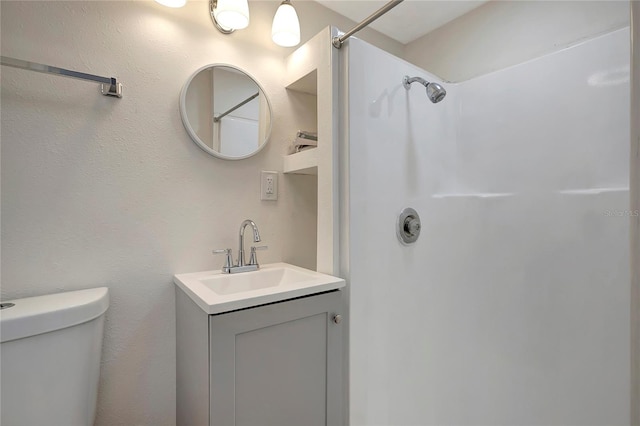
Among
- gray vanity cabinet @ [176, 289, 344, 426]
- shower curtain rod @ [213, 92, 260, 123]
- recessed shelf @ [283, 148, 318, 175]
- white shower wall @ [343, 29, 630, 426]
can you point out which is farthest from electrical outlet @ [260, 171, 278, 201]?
gray vanity cabinet @ [176, 289, 344, 426]

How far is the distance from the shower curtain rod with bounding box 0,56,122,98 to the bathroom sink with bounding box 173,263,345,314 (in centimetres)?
71

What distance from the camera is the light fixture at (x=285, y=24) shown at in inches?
53.1

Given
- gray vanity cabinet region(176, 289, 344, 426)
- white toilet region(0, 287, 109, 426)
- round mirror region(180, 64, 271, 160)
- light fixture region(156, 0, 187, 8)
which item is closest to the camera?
white toilet region(0, 287, 109, 426)

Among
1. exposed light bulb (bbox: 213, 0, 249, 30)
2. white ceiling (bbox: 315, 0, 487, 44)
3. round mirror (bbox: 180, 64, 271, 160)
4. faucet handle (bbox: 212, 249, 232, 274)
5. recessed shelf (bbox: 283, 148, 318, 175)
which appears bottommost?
faucet handle (bbox: 212, 249, 232, 274)

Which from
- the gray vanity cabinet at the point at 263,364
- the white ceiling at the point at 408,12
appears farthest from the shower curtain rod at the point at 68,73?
the white ceiling at the point at 408,12

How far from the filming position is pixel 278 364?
101 centimetres

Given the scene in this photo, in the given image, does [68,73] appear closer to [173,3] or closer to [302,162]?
[173,3]

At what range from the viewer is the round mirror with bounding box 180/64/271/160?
4.21ft

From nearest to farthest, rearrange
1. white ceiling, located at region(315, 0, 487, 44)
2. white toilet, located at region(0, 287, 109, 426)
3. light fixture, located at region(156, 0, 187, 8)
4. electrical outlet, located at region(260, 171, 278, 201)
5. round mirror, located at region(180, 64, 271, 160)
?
white toilet, located at region(0, 287, 109, 426)
light fixture, located at region(156, 0, 187, 8)
round mirror, located at region(180, 64, 271, 160)
electrical outlet, located at region(260, 171, 278, 201)
white ceiling, located at region(315, 0, 487, 44)

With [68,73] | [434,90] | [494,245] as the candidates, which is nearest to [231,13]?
[68,73]

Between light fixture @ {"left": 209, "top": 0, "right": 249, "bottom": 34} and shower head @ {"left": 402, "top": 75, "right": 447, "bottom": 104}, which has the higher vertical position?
light fixture @ {"left": 209, "top": 0, "right": 249, "bottom": 34}

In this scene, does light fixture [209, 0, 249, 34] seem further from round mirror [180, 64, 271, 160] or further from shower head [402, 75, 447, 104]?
shower head [402, 75, 447, 104]

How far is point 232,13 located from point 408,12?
106 cm

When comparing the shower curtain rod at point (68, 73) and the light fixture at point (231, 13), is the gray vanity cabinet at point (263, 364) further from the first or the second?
the light fixture at point (231, 13)
